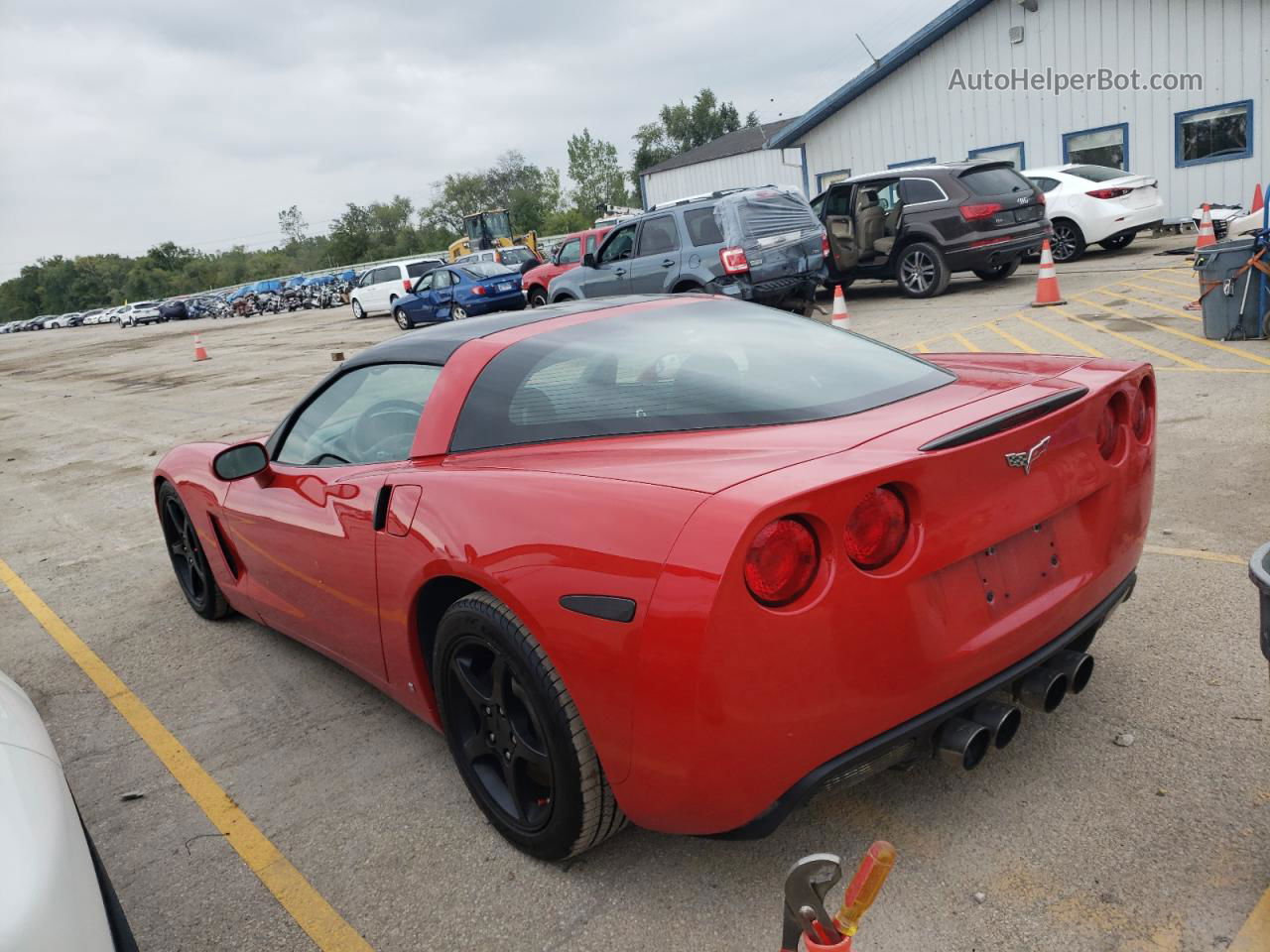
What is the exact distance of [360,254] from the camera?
288 ft

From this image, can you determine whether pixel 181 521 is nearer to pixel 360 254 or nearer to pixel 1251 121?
pixel 1251 121

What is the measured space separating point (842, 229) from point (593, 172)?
97027 mm

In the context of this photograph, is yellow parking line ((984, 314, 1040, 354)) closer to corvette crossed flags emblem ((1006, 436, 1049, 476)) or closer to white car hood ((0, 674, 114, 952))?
corvette crossed flags emblem ((1006, 436, 1049, 476))

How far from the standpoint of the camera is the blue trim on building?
2172 centimetres

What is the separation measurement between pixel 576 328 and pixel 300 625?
5.03 ft

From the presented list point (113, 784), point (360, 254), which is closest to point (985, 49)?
point (113, 784)

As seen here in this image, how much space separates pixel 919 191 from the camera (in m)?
13.8

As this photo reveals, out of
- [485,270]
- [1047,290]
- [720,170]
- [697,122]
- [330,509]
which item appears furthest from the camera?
[697,122]

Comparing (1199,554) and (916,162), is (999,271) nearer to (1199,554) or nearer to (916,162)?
(916,162)

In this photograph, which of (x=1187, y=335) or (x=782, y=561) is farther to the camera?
(x=1187, y=335)

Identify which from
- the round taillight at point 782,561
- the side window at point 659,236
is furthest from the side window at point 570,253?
the round taillight at point 782,561

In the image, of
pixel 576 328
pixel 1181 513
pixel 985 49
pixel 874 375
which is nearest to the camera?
pixel 874 375

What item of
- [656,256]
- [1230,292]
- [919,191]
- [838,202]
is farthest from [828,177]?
[1230,292]

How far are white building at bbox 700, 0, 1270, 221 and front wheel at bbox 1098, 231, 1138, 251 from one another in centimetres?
342
